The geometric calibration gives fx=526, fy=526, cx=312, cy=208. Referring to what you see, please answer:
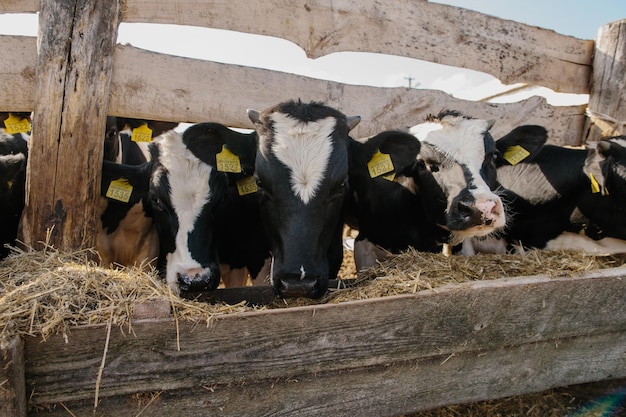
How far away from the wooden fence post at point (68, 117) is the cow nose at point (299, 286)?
4.65 ft

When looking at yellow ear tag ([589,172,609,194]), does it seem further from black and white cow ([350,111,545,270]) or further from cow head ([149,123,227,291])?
cow head ([149,123,227,291])

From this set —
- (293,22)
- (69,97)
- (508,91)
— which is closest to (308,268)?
(69,97)

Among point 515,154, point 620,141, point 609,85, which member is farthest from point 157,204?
point 609,85

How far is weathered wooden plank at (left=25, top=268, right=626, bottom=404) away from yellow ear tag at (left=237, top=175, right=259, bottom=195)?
1909mm

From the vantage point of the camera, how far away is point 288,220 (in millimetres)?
3223

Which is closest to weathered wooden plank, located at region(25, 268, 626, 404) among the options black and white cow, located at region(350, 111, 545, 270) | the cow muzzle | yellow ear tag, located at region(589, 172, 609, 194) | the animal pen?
the animal pen

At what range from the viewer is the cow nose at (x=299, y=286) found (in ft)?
9.48

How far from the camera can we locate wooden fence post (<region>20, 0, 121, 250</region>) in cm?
323

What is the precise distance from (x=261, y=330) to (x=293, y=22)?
2.96 meters

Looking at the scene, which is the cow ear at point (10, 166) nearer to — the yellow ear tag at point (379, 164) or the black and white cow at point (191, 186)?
the black and white cow at point (191, 186)

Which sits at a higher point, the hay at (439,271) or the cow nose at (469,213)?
the cow nose at (469,213)

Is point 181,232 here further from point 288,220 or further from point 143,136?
point 143,136

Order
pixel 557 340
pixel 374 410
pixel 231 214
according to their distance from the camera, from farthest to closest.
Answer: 1. pixel 231 214
2. pixel 557 340
3. pixel 374 410

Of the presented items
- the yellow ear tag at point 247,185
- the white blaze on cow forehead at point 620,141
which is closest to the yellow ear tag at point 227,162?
the yellow ear tag at point 247,185
